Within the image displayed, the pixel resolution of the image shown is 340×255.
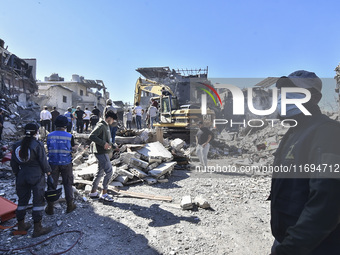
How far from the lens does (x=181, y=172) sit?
739 centimetres

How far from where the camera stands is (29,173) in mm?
3293

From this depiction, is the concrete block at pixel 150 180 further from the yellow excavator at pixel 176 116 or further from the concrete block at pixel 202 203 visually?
the yellow excavator at pixel 176 116

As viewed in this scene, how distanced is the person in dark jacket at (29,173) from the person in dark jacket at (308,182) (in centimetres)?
337

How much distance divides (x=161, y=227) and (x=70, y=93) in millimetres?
28086

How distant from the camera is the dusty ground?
3057 mm

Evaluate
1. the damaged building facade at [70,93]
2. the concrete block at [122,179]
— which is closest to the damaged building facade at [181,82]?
the damaged building facade at [70,93]

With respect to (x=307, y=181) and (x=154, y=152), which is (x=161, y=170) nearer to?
(x=154, y=152)

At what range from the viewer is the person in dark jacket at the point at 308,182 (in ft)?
3.40

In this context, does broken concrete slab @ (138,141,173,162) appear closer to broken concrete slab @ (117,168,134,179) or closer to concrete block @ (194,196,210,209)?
broken concrete slab @ (117,168,134,179)

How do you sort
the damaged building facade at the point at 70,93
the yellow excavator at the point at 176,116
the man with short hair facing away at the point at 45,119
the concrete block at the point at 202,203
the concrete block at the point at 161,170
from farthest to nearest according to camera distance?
1. the damaged building facade at the point at 70,93
2. the yellow excavator at the point at 176,116
3. the man with short hair facing away at the point at 45,119
4. the concrete block at the point at 161,170
5. the concrete block at the point at 202,203

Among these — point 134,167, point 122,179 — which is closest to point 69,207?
point 122,179

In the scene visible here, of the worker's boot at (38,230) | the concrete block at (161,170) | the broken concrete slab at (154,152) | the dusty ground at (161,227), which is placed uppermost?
the broken concrete slab at (154,152)

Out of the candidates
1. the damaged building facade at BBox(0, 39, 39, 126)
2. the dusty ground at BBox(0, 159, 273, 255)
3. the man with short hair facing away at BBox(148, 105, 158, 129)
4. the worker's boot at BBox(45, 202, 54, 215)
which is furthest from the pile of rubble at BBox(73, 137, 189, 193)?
the damaged building facade at BBox(0, 39, 39, 126)

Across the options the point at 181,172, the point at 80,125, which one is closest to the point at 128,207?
the point at 181,172
